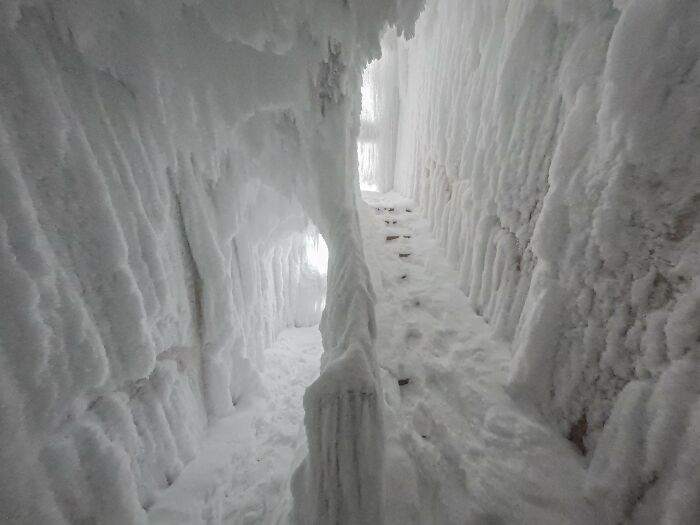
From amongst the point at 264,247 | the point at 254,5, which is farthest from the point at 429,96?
the point at 254,5

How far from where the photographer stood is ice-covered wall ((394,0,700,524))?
1.49m

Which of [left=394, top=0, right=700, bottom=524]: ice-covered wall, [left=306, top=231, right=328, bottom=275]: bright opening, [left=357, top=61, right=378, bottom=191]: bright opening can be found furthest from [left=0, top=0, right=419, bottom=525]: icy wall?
[left=357, top=61, right=378, bottom=191]: bright opening

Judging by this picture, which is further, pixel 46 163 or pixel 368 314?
pixel 368 314

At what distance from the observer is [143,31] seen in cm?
215

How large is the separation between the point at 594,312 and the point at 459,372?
50.4 inches

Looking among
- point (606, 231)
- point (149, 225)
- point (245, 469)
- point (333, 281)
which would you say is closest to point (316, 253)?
point (333, 281)

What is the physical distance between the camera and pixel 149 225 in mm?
2396

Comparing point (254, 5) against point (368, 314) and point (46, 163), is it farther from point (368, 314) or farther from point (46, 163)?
point (368, 314)

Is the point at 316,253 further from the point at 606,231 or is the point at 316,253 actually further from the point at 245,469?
the point at 606,231

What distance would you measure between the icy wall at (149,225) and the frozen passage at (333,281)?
0.05 feet

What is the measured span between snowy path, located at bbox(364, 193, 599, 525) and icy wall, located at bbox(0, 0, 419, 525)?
0.48 m

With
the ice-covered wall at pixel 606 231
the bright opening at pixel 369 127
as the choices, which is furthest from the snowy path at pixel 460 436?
the bright opening at pixel 369 127

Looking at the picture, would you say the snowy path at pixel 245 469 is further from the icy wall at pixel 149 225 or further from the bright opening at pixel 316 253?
the bright opening at pixel 316 253

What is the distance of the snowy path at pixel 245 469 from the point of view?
2643 mm
